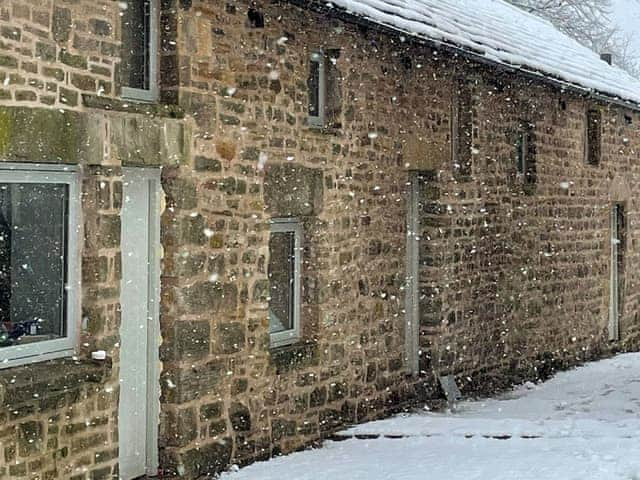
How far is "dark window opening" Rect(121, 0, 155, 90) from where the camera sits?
8.01 meters

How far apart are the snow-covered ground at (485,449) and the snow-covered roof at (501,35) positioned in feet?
12.3

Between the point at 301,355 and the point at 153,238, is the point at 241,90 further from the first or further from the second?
the point at 301,355

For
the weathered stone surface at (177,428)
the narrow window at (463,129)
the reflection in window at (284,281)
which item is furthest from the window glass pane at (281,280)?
the narrow window at (463,129)

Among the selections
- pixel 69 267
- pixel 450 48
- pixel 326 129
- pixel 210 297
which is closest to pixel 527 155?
pixel 450 48

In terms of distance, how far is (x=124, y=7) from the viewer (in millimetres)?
7887

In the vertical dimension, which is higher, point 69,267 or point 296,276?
point 69,267

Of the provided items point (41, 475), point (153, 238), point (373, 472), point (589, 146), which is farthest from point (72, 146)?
point (589, 146)

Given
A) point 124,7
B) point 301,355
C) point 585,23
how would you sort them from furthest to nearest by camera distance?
1. point 585,23
2. point 301,355
3. point 124,7

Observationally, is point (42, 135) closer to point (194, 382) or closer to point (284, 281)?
point (194, 382)

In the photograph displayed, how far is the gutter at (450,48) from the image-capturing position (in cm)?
941

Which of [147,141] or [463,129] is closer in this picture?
[147,141]

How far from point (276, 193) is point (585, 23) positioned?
25.3 metres

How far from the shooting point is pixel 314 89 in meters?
10.4

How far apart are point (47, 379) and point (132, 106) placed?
2076 millimetres
